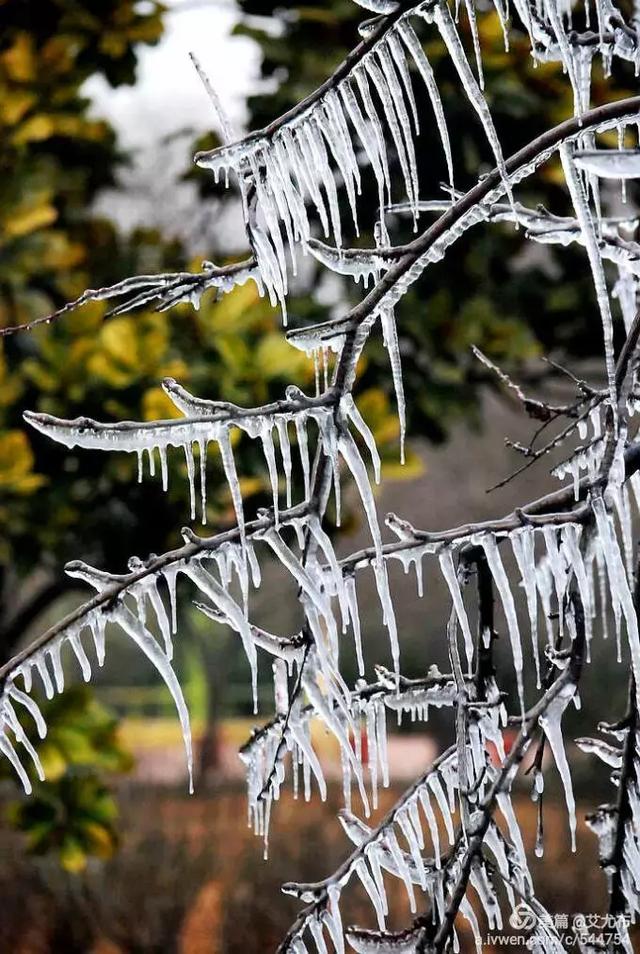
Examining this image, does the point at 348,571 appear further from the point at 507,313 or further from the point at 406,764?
the point at 406,764

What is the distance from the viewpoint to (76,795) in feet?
7.20

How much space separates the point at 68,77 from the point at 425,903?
79.3 inches

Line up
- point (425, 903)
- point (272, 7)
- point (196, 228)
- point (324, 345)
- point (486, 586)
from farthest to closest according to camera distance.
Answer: point (196, 228), point (425, 903), point (272, 7), point (486, 586), point (324, 345)

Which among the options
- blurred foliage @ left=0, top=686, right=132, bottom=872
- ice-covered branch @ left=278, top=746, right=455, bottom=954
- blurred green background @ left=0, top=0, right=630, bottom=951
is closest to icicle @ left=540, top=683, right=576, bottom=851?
ice-covered branch @ left=278, top=746, right=455, bottom=954

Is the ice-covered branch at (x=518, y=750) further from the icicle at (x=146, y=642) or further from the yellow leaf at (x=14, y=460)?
the yellow leaf at (x=14, y=460)

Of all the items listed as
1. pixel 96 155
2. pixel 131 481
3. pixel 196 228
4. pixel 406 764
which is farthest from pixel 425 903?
pixel 406 764

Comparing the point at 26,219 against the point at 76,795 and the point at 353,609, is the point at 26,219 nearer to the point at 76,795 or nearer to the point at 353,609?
the point at 76,795

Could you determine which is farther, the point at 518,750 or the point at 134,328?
the point at 134,328

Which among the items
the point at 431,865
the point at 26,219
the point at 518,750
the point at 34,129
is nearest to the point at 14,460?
the point at 26,219

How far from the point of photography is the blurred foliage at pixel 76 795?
2.13m

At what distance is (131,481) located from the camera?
2.17 meters

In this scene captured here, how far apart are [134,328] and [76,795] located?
37.5 inches

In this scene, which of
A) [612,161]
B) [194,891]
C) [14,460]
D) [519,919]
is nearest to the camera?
[612,161]

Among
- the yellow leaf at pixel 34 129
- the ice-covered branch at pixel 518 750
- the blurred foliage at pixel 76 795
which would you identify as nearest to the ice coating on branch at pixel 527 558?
the ice-covered branch at pixel 518 750
